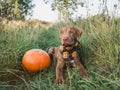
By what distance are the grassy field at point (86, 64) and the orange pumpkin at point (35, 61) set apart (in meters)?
0.09

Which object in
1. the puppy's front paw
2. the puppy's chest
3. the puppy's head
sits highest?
the puppy's head

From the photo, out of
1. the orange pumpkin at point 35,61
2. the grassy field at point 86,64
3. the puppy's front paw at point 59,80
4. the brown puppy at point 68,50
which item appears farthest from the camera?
the orange pumpkin at point 35,61

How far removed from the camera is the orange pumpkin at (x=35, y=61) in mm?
5271

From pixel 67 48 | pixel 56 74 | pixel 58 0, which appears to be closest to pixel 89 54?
pixel 67 48

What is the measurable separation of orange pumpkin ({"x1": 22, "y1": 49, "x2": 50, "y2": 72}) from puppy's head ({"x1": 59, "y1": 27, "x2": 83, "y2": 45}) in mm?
508

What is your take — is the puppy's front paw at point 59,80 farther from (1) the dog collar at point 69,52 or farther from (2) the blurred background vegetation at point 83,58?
(1) the dog collar at point 69,52

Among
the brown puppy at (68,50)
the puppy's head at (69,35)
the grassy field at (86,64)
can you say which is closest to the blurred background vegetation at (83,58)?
the grassy field at (86,64)

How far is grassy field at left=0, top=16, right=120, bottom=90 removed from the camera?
4.15m

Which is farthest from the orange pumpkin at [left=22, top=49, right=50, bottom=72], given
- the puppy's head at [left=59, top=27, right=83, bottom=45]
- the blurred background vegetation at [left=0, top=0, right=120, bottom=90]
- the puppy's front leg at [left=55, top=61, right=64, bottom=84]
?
the puppy's head at [left=59, top=27, right=83, bottom=45]

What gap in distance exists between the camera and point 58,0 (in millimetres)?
10047

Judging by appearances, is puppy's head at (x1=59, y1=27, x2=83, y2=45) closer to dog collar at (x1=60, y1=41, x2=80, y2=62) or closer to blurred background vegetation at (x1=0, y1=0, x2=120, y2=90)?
dog collar at (x1=60, y1=41, x2=80, y2=62)

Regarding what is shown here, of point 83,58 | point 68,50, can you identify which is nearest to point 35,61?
point 68,50

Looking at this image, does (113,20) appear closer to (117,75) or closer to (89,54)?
(89,54)

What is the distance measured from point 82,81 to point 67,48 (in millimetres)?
1011
